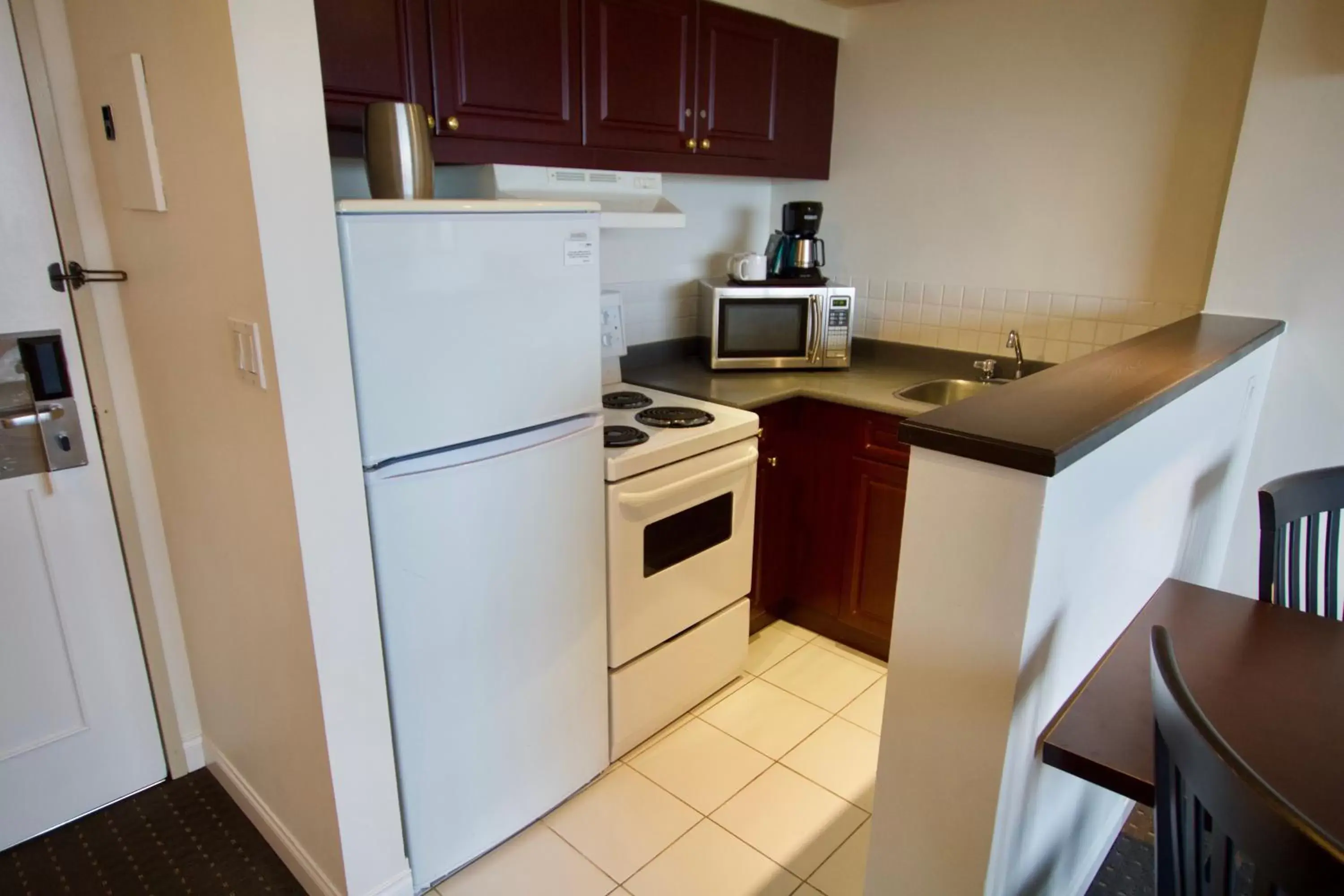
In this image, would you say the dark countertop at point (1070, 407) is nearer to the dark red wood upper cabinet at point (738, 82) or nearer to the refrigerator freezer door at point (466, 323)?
the refrigerator freezer door at point (466, 323)

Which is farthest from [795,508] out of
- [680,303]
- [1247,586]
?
[1247,586]

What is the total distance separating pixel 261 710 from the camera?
177cm

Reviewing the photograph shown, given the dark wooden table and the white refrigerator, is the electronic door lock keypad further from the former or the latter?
the dark wooden table

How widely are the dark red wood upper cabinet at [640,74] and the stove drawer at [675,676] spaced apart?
4.74 ft

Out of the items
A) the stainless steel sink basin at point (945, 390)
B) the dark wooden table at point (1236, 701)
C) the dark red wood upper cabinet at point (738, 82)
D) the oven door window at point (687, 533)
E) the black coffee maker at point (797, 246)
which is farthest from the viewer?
the black coffee maker at point (797, 246)

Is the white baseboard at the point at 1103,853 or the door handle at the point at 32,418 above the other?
the door handle at the point at 32,418

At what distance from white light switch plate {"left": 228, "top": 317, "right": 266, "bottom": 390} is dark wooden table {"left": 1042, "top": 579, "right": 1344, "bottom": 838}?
1.36 m

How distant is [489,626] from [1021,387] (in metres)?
1.18

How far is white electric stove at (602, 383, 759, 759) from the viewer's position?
2.03 m

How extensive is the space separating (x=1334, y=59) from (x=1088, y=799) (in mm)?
1858

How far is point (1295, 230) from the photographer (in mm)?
2047

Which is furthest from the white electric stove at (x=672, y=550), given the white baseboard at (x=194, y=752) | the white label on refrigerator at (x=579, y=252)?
the white baseboard at (x=194, y=752)

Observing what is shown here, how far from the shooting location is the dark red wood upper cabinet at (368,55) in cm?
165

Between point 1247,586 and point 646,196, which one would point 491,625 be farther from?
point 1247,586
